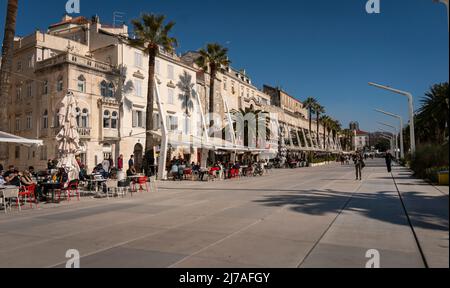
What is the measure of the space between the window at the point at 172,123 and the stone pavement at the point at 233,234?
26.6m

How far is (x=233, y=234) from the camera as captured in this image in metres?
6.68

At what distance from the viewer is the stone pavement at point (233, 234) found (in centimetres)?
508

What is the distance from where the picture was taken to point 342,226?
7.23 metres

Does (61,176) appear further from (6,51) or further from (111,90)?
(111,90)

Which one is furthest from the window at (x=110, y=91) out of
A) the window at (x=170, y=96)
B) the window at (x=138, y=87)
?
the window at (x=170, y=96)

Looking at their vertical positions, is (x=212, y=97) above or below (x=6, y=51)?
above

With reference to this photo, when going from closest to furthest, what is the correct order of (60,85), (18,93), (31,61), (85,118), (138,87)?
1. (60,85)
2. (85,118)
3. (31,61)
4. (18,93)
5. (138,87)

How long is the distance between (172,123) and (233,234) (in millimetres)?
32249

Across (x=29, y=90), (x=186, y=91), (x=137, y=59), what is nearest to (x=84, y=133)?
(x=29, y=90)

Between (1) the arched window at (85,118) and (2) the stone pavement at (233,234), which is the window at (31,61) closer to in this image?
(1) the arched window at (85,118)

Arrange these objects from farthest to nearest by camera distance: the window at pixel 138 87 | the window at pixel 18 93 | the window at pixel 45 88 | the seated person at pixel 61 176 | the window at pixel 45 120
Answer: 1. the window at pixel 138 87
2. the window at pixel 18 93
3. the window at pixel 45 88
4. the window at pixel 45 120
5. the seated person at pixel 61 176

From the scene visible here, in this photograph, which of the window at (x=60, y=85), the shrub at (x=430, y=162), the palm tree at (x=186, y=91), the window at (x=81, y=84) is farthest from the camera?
the palm tree at (x=186, y=91)
